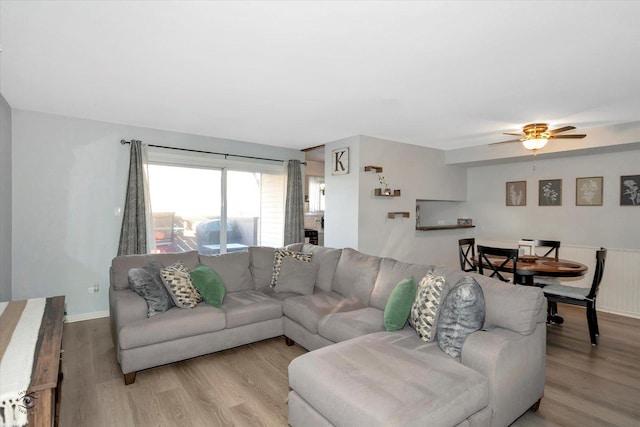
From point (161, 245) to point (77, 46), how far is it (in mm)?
3093

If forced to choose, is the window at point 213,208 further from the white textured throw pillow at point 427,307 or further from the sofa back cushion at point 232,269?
the white textured throw pillow at point 427,307

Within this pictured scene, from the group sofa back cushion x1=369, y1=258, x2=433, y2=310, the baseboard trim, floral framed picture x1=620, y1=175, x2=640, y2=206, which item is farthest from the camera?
floral framed picture x1=620, y1=175, x2=640, y2=206

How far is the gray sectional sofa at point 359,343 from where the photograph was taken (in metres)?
1.66

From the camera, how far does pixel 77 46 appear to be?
222 cm

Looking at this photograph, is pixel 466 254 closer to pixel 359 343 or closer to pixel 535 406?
pixel 535 406

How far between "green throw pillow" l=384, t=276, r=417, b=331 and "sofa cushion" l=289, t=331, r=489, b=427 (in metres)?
0.28

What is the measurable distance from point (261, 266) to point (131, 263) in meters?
1.37

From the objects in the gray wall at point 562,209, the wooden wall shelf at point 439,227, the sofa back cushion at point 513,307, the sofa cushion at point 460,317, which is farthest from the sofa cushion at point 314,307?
the gray wall at point 562,209

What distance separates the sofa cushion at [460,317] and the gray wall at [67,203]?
4136 mm

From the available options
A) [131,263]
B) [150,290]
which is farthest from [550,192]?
[131,263]

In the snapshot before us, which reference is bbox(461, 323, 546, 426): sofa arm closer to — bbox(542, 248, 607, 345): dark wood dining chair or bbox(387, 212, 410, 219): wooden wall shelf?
bbox(542, 248, 607, 345): dark wood dining chair

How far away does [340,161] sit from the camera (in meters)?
5.07

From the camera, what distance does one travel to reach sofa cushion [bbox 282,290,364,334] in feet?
9.73

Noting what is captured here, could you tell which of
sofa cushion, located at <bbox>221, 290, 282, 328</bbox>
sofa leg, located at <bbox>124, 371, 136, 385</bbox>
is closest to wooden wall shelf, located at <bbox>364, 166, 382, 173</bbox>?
sofa cushion, located at <bbox>221, 290, 282, 328</bbox>
